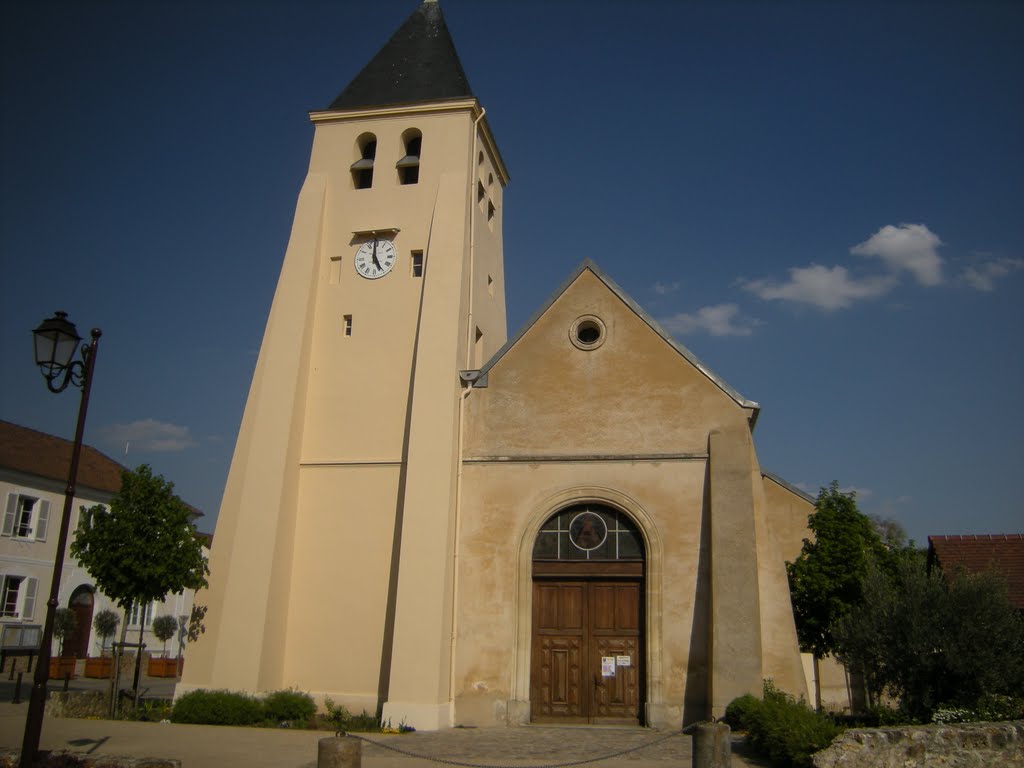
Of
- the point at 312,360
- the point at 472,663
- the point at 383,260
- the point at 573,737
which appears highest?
the point at 383,260

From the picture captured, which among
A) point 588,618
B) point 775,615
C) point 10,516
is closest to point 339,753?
point 588,618

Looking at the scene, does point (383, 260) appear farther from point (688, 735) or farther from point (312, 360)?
point (688, 735)

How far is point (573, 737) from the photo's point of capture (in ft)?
50.4

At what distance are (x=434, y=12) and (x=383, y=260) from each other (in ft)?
31.8

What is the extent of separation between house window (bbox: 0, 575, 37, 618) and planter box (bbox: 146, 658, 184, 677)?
637 cm

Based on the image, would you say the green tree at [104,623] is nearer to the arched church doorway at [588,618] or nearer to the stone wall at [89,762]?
the arched church doorway at [588,618]

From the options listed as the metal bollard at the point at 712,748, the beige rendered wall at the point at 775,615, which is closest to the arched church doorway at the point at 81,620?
the beige rendered wall at the point at 775,615

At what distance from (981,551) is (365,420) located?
68.1ft

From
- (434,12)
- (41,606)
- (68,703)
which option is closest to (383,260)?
(434,12)

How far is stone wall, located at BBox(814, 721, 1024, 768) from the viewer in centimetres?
1098

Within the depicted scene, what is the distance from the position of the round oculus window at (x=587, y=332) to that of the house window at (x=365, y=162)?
285 inches

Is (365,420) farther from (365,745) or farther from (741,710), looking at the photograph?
(741,710)

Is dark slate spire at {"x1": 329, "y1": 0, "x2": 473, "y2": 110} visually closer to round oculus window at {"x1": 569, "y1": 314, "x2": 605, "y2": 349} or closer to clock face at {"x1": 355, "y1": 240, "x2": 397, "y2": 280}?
clock face at {"x1": 355, "y1": 240, "x2": 397, "y2": 280}

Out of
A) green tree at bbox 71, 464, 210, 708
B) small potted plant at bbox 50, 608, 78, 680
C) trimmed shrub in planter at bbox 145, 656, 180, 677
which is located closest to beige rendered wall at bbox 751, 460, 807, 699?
green tree at bbox 71, 464, 210, 708
